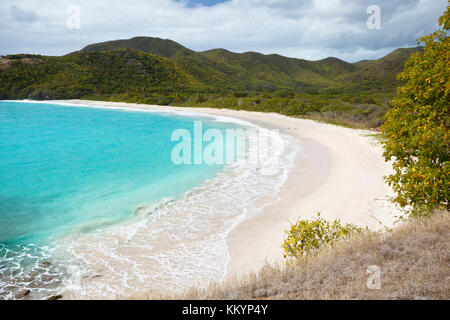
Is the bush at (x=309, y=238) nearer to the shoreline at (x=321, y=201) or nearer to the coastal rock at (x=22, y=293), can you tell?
the shoreline at (x=321, y=201)

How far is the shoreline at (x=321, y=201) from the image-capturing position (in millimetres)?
7804

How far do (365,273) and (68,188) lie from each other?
13890 mm

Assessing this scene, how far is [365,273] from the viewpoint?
423 cm

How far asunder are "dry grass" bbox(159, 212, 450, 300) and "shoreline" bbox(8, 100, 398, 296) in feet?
2.07

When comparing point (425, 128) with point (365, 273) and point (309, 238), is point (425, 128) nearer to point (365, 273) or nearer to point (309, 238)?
point (309, 238)

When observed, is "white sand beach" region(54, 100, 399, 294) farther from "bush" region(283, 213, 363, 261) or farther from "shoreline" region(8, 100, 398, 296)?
"bush" region(283, 213, 363, 261)

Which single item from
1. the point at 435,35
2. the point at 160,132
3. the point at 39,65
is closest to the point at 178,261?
the point at 435,35

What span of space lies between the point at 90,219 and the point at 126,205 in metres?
1.61

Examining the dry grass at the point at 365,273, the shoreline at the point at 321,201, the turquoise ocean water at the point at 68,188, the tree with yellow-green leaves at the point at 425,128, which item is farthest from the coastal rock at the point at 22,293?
the tree with yellow-green leaves at the point at 425,128

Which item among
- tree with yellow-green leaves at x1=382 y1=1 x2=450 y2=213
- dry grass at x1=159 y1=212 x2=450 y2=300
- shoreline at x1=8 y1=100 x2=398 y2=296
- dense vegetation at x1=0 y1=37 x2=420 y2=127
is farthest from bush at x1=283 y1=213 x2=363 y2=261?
dense vegetation at x1=0 y1=37 x2=420 y2=127

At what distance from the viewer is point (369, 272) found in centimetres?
422

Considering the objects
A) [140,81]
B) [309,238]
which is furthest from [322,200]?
[140,81]

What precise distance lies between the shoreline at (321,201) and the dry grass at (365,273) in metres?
0.63

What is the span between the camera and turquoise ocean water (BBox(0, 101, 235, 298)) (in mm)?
8188
